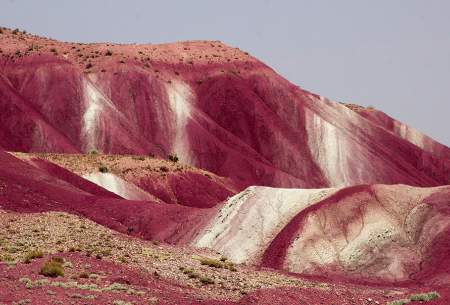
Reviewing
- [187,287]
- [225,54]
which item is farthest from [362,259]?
[225,54]

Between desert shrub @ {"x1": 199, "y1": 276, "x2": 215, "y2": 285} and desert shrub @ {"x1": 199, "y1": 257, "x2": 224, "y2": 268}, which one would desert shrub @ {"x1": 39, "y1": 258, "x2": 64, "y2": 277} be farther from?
desert shrub @ {"x1": 199, "y1": 257, "x2": 224, "y2": 268}

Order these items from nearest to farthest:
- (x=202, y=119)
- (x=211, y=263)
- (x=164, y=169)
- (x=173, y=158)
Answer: (x=211, y=263) → (x=164, y=169) → (x=173, y=158) → (x=202, y=119)

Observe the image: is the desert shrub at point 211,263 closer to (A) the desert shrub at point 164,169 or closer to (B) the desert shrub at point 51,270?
(B) the desert shrub at point 51,270

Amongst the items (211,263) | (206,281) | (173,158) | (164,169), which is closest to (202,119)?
(173,158)

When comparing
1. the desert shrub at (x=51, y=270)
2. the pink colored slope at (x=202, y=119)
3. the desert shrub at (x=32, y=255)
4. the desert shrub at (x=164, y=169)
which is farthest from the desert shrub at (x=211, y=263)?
the pink colored slope at (x=202, y=119)

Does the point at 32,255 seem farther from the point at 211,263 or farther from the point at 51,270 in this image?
the point at 211,263

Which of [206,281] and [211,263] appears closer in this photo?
[206,281]

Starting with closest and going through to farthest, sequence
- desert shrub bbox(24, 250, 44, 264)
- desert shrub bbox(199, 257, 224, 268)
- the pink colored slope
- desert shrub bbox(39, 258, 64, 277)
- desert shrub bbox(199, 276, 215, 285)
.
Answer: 1. desert shrub bbox(39, 258, 64, 277)
2. desert shrub bbox(24, 250, 44, 264)
3. desert shrub bbox(199, 276, 215, 285)
4. desert shrub bbox(199, 257, 224, 268)
5. the pink colored slope

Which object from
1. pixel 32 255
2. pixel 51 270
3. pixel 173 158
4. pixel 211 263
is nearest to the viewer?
pixel 51 270

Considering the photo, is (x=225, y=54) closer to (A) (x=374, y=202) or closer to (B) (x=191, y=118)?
(B) (x=191, y=118)

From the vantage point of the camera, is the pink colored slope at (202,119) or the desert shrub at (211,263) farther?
the pink colored slope at (202,119)

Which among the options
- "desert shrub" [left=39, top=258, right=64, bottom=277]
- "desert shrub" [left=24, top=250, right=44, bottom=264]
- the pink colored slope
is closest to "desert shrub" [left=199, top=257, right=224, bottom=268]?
"desert shrub" [left=24, top=250, right=44, bottom=264]

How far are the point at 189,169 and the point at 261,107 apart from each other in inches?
1090

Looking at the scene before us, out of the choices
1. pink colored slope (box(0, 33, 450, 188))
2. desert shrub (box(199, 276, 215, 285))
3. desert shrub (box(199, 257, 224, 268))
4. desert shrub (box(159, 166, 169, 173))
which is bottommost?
desert shrub (box(199, 276, 215, 285))
